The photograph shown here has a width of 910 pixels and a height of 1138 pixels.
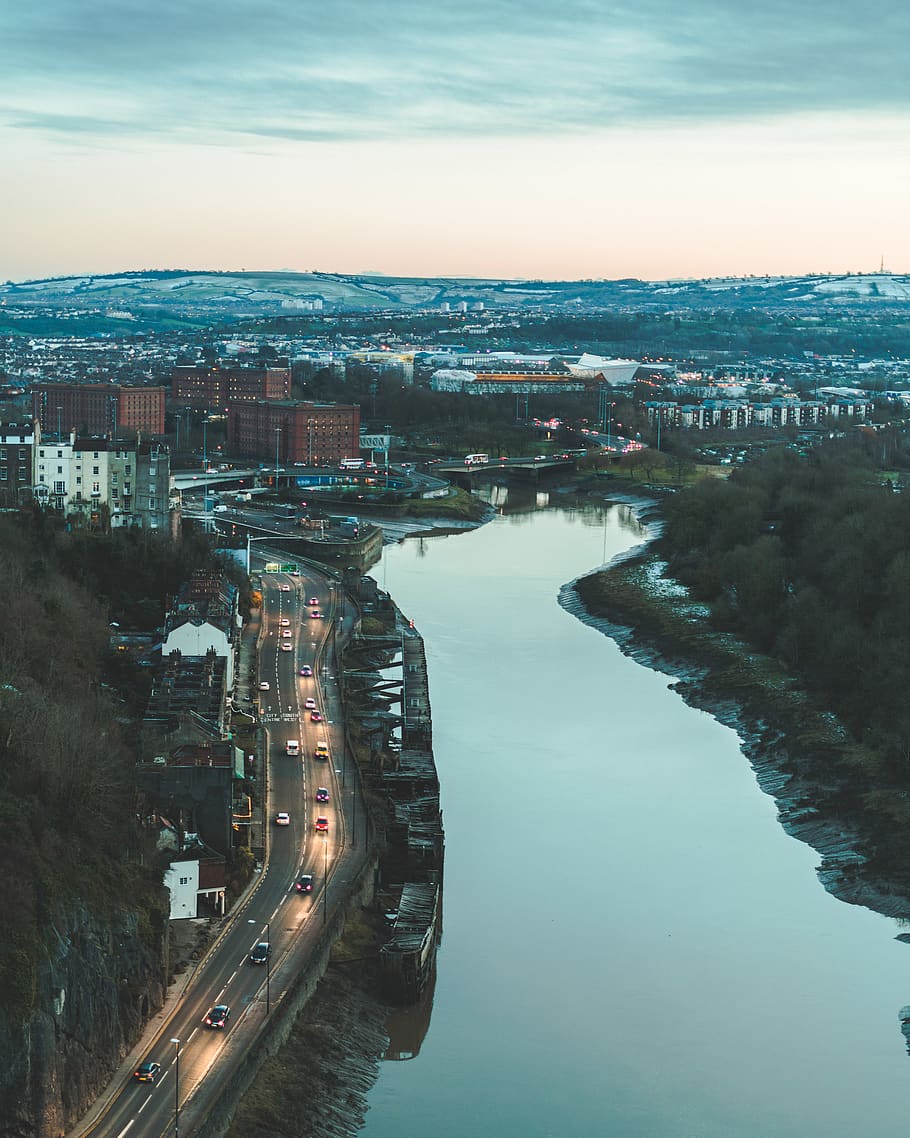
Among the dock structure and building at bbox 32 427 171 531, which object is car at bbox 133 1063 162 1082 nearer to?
the dock structure

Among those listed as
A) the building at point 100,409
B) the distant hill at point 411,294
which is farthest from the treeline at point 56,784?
the distant hill at point 411,294

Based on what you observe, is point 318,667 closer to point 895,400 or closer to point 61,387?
Result: point 61,387

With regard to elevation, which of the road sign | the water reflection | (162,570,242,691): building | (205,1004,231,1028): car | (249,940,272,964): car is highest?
(162,570,242,691): building

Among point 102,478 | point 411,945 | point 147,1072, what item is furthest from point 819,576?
point 147,1072

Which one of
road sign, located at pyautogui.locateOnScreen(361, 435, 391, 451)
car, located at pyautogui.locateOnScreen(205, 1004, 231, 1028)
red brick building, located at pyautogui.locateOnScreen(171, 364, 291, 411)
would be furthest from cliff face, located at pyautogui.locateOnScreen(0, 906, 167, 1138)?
red brick building, located at pyautogui.locateOnScreen(171, 364, 291, 411)

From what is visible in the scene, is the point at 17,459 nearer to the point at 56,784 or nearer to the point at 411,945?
the point at 56,784

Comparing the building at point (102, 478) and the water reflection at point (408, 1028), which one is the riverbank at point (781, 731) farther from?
the building at point (102, 478)
